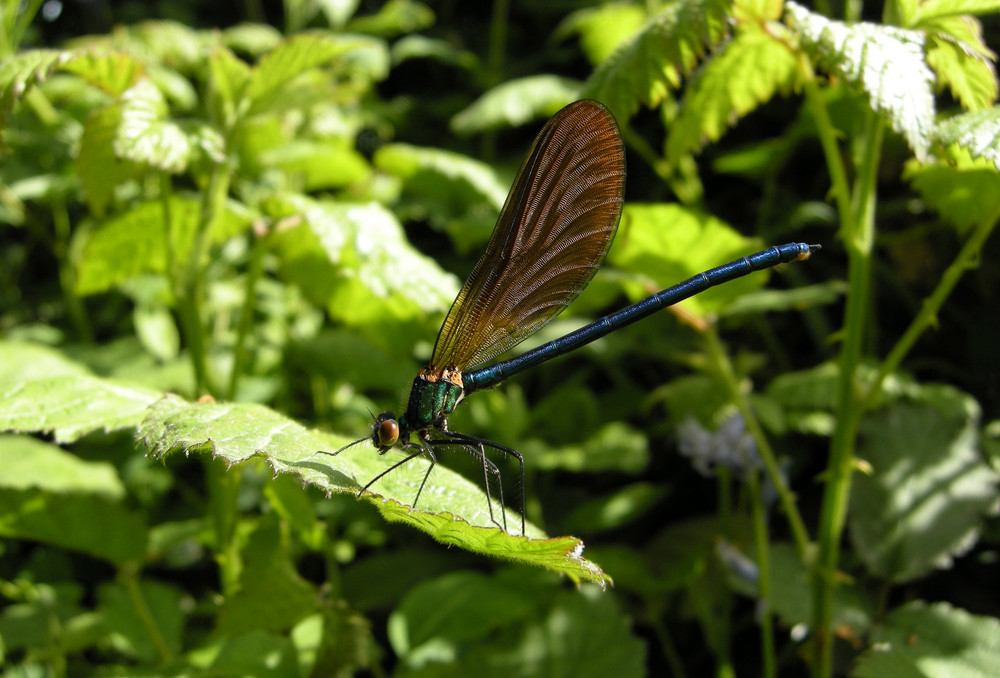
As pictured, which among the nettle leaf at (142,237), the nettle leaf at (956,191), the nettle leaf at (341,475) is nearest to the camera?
the nettle leaf at (341,475)

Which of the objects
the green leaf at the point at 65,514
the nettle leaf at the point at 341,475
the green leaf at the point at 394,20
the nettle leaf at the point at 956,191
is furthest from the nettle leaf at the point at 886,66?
the green leaf at the point at 394,20

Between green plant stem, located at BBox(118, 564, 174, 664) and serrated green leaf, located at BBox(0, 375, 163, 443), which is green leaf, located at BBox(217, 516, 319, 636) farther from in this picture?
serrated green leaf, located at BBox(0, 375, 163, 443)

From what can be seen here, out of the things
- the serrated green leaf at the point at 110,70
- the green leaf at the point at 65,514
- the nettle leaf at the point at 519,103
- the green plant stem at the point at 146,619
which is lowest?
the green plant stem at the point at 146,619

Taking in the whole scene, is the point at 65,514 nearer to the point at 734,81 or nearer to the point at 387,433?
the point at 387,433

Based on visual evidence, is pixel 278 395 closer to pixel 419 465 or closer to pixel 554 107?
pixel 419 465

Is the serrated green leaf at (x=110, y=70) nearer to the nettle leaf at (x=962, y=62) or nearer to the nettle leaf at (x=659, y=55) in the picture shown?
the nettle leaf at (x=659, y=55)

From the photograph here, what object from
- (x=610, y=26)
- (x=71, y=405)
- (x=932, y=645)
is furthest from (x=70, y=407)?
(x=610, y=26)

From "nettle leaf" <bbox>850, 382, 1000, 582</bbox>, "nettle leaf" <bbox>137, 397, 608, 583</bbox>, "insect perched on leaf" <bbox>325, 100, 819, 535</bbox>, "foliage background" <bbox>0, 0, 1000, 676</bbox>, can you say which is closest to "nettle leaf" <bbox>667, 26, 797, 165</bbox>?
Answer: "foliage background" <bbox>0, 0, 1000, 676</bbox>
